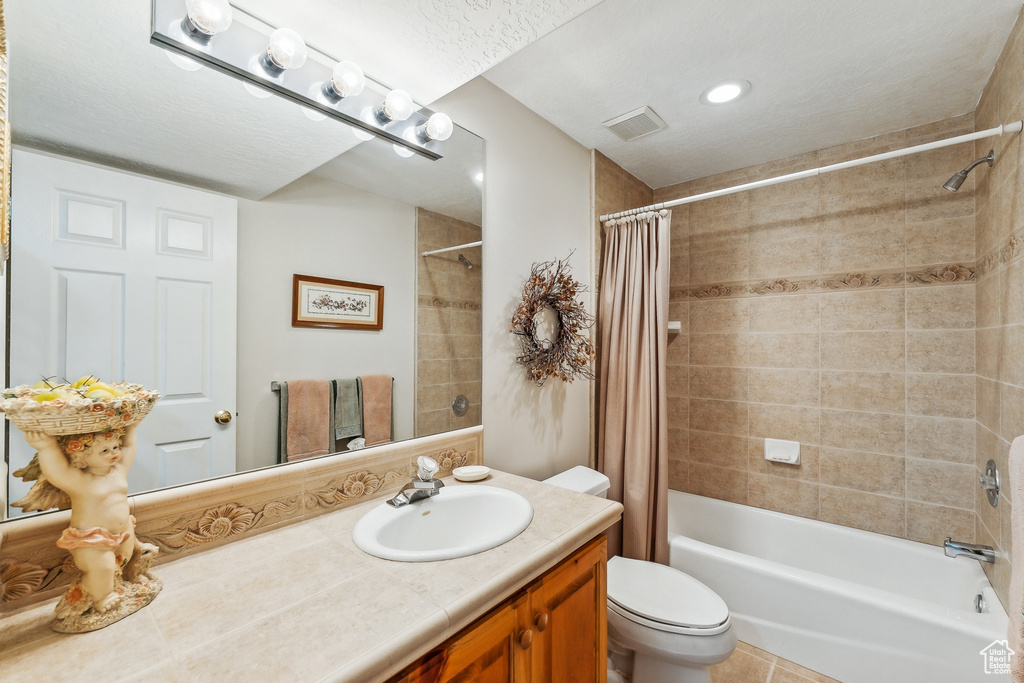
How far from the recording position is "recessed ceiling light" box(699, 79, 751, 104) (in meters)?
1.64

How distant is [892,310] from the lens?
1991mm

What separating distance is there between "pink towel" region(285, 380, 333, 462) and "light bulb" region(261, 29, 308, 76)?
0.78m

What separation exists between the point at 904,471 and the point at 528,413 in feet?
5.93

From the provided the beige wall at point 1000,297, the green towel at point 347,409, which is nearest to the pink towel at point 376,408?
the green towel at point 347,409

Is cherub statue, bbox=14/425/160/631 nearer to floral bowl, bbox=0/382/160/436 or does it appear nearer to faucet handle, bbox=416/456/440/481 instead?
floral bowl, bbox=0/382/160/436

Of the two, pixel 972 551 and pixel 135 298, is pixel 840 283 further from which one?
pixel 135 298

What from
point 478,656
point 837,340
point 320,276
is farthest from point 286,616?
point 837,340

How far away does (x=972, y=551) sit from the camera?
60.6 inches

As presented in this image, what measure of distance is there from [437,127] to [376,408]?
0.92 m

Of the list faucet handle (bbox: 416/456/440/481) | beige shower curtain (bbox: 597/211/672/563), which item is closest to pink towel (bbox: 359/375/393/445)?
faucet handle (bbox: 416/456/440/481)

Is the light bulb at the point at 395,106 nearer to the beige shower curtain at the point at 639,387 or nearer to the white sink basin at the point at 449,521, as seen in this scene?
the white sink basin at the point at 449,521

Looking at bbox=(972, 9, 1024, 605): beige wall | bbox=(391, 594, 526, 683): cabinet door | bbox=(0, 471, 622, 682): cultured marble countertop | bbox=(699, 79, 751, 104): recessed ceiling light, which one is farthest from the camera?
bbox=(699, 79, 751, 104): recessed ceiling light

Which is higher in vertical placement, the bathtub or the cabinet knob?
the cabinet knob

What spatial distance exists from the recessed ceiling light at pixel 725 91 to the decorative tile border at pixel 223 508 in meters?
1.72
